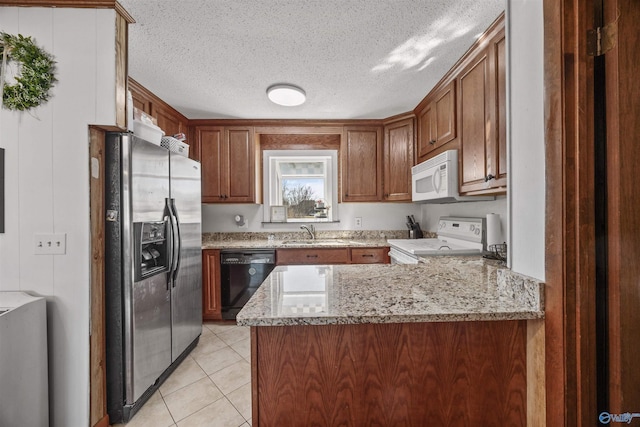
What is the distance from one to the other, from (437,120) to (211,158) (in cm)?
240

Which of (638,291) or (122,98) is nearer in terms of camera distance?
(638,291)

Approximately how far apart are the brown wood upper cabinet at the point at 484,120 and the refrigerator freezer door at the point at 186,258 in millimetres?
2165

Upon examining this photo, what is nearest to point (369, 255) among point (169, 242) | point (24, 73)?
point (169, 242)

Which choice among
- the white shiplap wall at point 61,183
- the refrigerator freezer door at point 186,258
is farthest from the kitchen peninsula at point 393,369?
the refrigerator freezer door at point 186,258

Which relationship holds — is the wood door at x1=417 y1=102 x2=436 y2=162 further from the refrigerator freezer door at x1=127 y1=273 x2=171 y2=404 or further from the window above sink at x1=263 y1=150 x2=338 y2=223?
the refrigerator freezer door at x1=127 y1=273 x2=171 y2=404

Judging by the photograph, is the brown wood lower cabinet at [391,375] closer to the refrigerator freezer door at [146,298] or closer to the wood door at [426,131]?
the refrigerator freezer door at [146,298]

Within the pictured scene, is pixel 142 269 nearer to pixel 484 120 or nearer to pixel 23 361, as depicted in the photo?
pixel 23 361

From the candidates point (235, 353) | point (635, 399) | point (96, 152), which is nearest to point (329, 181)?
point (235, 353)

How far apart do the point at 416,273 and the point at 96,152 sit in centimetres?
183

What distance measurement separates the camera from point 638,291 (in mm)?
727

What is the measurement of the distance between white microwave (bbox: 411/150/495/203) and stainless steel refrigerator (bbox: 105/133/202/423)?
206 centimetres

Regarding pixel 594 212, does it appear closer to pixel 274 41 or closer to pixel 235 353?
pixel 274 41

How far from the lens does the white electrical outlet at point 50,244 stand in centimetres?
139

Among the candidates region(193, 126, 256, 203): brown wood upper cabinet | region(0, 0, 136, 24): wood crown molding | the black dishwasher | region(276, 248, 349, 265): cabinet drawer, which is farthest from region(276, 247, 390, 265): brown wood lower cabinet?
region(0, 0, 136, 24): wood crown molding
